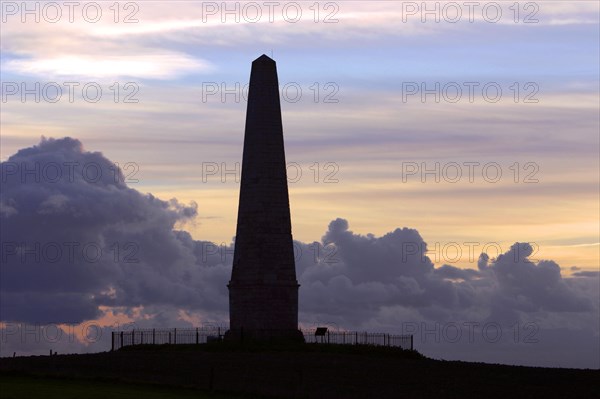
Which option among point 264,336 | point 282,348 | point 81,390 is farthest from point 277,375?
point 264,336

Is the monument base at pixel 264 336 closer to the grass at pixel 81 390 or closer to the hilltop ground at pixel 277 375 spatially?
the hilltop ground at pixel 277 375

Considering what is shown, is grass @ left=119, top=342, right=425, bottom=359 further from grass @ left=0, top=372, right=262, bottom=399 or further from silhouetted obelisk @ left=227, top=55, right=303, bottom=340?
grass @ left=0, top=372, right=262, bottom=399

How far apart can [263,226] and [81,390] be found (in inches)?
984

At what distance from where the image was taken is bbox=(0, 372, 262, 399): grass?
44531 mm

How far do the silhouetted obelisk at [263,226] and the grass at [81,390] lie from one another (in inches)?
781

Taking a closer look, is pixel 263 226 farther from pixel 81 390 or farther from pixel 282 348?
pixel 81 390

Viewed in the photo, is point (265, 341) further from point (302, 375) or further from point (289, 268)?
Answer: point (302, 375)

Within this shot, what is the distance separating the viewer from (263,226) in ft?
230

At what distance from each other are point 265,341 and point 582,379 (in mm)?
19210

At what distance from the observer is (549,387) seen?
56531 millimetres

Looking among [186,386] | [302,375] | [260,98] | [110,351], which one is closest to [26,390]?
[186,386]

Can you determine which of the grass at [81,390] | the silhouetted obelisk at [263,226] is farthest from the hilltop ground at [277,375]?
the silhouetted obelisk at [263,226]

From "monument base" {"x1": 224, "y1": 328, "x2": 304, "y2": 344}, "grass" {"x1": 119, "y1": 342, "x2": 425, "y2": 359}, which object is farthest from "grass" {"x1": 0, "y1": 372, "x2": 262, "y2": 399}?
"monument base" {"x1": 224, "y1": 328, "x2": 304, "y2": 344}

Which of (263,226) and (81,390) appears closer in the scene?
(81,390)
